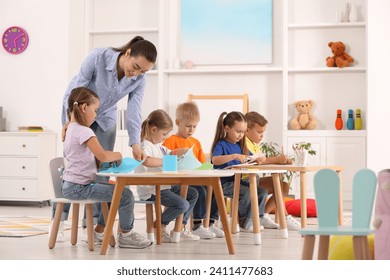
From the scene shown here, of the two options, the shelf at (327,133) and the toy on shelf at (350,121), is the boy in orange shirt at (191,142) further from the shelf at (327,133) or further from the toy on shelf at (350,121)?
the toy on shelf at (350,121)

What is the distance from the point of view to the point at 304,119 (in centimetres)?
658

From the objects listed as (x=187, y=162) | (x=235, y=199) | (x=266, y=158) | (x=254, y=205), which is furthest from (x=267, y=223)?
(x=187, y=162)

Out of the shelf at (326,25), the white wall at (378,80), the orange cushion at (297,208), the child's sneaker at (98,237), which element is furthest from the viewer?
the shelf at (326,25)

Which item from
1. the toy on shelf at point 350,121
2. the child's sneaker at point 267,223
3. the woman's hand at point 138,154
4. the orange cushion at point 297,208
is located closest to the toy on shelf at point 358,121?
the toy on shelf at point 350,121

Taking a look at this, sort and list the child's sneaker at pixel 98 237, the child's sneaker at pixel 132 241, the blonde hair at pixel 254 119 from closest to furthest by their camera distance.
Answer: the child's sneaker at pixel 132 241 → the child's sneaker at pixel 98 237 → the blonde hair at pixel 254 119

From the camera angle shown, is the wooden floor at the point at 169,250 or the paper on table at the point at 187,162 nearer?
the wooden floor at the point at 169,250

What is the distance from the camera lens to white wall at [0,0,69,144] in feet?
22.4

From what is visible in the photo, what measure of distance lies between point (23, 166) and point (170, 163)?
3412 millimetres

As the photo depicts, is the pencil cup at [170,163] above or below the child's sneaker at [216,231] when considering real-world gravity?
above

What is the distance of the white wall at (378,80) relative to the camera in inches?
249

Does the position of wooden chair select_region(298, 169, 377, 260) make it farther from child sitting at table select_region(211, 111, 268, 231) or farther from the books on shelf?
the books on shelf

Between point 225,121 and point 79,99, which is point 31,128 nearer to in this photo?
point 225,121

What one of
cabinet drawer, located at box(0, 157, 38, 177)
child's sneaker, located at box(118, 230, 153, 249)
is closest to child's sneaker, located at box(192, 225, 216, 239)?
child's sneaker, located at box(118, 230, 153, 249)
